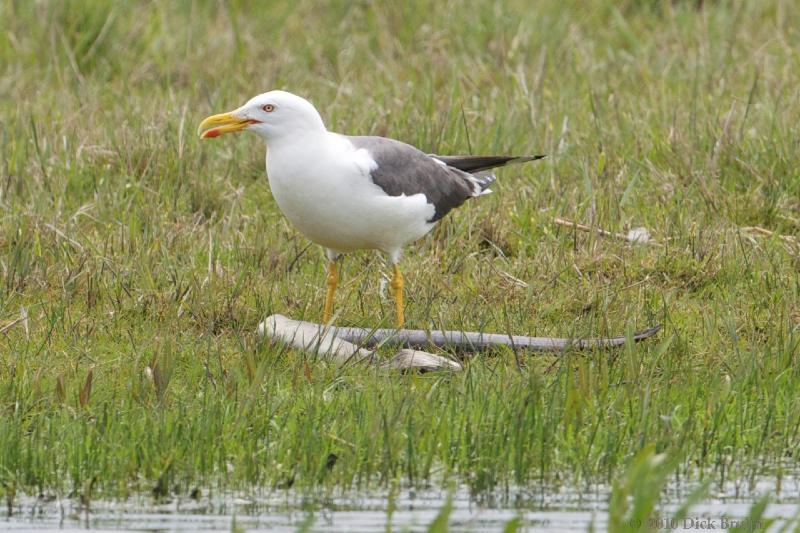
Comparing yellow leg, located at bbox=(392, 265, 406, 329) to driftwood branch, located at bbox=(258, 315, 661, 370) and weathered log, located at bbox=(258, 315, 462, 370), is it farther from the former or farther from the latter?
weathered log, located at bbox=(258, 315, 462, 370)

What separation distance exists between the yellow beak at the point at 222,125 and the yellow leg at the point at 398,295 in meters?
0.92

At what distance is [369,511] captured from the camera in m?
4.54

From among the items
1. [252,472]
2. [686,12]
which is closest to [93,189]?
[252,472]

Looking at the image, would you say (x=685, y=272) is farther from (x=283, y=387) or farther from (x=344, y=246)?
(x=283, y=387)

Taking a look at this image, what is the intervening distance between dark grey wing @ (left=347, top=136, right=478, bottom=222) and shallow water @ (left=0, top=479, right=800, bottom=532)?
2.15 metres

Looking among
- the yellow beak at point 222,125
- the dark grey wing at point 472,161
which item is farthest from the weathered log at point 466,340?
the dark grey wing at point 472,161

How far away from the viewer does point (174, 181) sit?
819cm

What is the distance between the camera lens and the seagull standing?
20.7 ft

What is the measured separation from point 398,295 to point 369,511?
225cm

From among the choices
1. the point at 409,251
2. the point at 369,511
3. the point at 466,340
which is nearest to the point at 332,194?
the point at 466,340

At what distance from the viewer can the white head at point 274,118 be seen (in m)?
6.42

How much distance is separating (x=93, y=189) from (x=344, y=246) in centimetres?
209

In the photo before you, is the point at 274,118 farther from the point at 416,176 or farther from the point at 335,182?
the point at 416,176

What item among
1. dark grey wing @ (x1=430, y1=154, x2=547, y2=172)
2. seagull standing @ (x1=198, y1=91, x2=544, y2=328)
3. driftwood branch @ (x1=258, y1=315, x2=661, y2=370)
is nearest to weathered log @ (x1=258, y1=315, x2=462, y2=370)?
driftwood branch @ (x1=258, y1=315, x2=661, y2=370)
